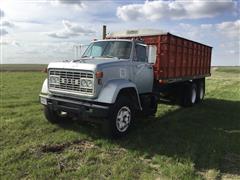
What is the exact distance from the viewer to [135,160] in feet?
19.2

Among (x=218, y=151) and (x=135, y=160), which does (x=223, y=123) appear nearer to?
(x=218, y=151)

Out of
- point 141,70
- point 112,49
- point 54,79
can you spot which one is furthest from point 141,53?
point 54,79

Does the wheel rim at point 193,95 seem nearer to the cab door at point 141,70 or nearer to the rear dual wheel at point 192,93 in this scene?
the rear dual wheel at point 192,93

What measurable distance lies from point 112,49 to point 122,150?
2.99m

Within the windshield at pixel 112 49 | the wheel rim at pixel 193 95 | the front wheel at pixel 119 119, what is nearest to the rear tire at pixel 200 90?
the wheel rim at pixel 193 95

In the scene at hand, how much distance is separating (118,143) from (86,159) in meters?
1.23

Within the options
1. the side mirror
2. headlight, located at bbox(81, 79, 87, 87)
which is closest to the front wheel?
headlight, located at bbox(81, 79, 87, 87)

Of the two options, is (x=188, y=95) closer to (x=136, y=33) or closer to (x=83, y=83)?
(x=136, y=33)

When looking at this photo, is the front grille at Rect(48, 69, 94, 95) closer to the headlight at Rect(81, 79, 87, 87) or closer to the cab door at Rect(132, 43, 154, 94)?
the headlight at Rect(81, 79, 87, 87)

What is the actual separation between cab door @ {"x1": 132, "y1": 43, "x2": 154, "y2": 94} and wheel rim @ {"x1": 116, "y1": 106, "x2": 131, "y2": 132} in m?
1.11

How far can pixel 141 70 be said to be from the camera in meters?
8.41

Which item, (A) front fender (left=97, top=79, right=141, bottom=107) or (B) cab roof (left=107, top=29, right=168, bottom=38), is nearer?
(A) front fender (left=97, top=79, right=141, bottom=107)

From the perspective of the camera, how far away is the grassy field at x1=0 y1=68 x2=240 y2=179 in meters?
5.23

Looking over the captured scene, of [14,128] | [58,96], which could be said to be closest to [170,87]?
[58,96]
